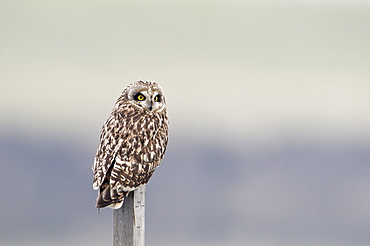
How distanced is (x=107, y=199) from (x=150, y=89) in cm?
142

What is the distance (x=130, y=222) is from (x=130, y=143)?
30.2 inches

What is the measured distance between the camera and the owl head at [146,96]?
4691 millimetres

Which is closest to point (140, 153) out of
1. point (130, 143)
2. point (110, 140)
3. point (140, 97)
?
point (130, 143)

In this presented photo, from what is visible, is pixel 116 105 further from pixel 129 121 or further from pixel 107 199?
pixel 107 199

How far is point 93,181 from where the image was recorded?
3.93 m

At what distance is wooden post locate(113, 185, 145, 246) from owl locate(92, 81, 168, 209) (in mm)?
108

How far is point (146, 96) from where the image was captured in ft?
15.4

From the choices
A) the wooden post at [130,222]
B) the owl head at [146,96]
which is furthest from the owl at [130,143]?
the wooden post at [130,222]

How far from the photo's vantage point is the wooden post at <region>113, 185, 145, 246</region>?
3.78 m

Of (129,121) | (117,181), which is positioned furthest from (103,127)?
(117,181)

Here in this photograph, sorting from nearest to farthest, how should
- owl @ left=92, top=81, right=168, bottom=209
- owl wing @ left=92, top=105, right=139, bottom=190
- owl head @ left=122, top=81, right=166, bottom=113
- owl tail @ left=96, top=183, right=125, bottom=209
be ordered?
owl tail @ left=96, top=183, right=125, bottom=209, owl @ left=92, top=81, right=168, bottom=209, owl wing @ left=92, top=105, right=139, bottom=190, owl head @ left=122, top=81, right=166, bottom=113

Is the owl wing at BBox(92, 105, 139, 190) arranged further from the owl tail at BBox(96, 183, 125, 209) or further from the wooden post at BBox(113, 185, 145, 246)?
the wooden post at BBox(113, 185, 145, 246)

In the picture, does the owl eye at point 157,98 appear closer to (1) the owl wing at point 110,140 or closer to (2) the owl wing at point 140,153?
(2) the owl wing at point 140,153

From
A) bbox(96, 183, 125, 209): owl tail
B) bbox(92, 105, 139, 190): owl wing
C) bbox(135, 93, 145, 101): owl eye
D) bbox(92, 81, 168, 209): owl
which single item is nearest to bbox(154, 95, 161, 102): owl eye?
bbox(92, 81, 168, 209): owl
